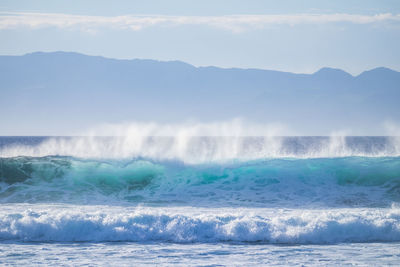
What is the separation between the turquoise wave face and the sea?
4 cm

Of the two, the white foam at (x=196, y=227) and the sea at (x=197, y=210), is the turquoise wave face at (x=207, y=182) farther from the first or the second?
the white foam at (x=196, y=227)

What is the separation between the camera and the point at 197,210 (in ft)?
56.5

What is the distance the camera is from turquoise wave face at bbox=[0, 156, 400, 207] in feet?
64.7

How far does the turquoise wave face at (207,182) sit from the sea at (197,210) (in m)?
0.04

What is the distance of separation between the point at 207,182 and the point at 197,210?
4.63m

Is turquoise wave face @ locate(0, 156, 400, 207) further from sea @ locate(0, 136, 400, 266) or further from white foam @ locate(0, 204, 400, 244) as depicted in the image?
white foam @ locate(0, 204, 400, 244)

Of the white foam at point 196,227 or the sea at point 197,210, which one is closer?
the sea at point 197,210

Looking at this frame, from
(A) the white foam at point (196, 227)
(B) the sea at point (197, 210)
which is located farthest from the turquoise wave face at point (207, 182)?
(A) the white foam at point (196, 227)

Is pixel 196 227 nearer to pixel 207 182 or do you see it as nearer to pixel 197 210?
pixel 197 210

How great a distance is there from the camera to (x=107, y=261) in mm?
11938

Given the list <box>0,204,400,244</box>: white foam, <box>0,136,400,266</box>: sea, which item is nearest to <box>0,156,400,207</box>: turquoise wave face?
<box>0,136,400,266</box>: sea

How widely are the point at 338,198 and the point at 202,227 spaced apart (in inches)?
291

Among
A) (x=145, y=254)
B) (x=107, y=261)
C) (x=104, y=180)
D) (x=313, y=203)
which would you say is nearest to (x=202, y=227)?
(x=145, y=254)

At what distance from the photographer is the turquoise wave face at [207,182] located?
1973 centimetres
